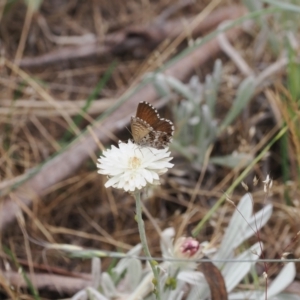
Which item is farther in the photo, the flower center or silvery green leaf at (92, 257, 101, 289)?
silvery green leaf at (92, 257, 101, 289)

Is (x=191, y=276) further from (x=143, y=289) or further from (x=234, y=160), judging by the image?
(x=234, y=160)

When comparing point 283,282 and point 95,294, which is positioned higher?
point 95,294

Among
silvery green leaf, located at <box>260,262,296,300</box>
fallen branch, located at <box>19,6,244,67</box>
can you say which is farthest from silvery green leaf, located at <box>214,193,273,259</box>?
fallen branch, located at <box>19,6,244,67</box>

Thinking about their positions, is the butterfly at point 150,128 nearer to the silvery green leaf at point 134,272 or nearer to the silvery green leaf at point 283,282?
the silvery green leaf at point 134,272

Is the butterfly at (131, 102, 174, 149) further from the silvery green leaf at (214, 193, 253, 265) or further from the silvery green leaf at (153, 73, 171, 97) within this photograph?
the silvery green leaf at (153, 73, 171, 97)

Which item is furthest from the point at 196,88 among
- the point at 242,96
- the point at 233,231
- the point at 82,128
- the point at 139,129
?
the point at 139,129

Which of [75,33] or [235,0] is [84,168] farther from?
[235,0]

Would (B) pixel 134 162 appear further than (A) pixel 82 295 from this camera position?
No

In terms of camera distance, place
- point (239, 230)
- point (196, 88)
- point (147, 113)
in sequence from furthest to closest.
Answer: point (196, 88), point (239, 230), point (147, 113)
